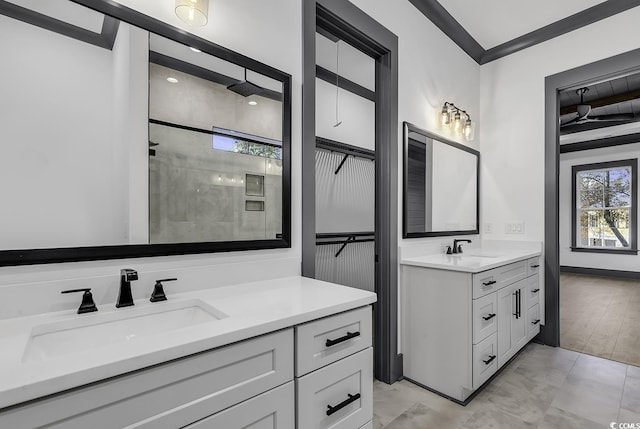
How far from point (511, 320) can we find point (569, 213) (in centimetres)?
546

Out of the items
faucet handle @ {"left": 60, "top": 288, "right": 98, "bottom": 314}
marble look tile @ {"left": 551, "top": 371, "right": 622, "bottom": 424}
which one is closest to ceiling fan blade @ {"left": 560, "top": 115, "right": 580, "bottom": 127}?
marble look tile @ {"left": 551, "top": 371, "right": 622, "bottom": 424}

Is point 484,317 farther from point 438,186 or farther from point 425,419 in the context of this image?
point 438,186

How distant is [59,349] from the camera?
0.90 m

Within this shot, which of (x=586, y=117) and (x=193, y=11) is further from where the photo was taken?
(x=586, y=117)

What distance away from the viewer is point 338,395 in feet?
3.75

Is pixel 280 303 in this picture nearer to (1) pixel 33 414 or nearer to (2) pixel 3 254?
(1) pixel 33 414

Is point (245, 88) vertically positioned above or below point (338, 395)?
above

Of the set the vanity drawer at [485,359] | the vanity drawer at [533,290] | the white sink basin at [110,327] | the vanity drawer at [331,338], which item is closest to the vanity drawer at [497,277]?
the vanity drawer at [533,290]

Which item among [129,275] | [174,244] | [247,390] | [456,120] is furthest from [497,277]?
[129,275]

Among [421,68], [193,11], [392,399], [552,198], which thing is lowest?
[392,399]

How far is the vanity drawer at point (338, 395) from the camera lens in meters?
1.04

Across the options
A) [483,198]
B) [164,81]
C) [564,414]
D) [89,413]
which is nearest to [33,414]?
[89,413]

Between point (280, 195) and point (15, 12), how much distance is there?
109 cm

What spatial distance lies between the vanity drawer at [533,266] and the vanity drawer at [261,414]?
255 centimetres
